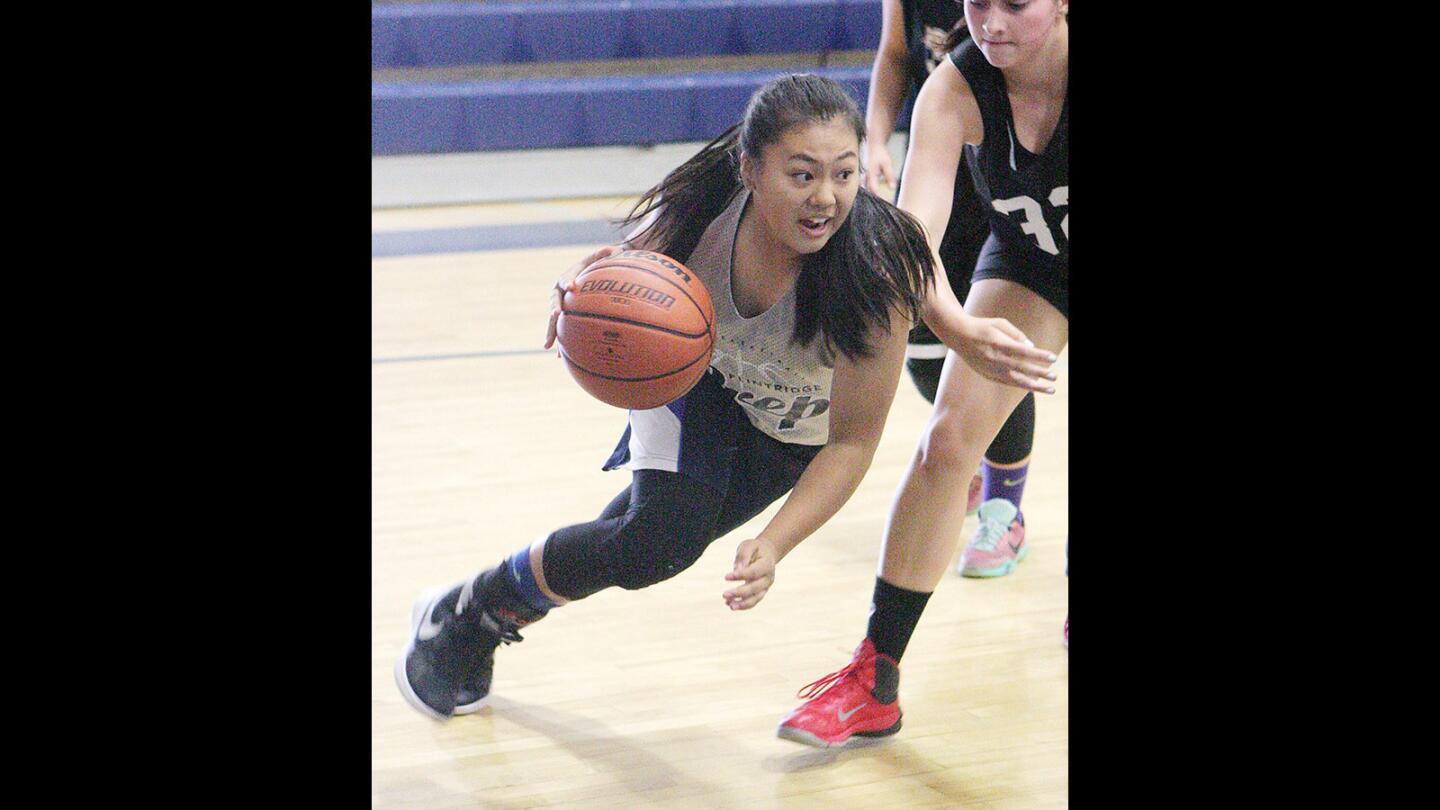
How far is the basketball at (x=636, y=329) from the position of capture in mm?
1650

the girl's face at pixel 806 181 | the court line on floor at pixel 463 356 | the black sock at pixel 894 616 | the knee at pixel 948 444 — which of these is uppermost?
the girl's face at pixel 806 181

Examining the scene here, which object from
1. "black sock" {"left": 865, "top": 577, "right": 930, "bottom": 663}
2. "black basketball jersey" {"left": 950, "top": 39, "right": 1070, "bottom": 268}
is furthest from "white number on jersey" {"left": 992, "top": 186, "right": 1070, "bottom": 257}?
"black sock" {"left": 865, "top": 577, "right": 930, "bottom": 663}

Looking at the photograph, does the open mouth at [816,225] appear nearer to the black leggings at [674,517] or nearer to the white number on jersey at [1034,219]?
the black leggings at [674,517]

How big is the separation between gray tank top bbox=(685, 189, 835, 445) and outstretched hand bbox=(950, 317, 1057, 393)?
0.17 m

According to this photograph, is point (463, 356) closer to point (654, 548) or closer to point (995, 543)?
point (995, 543)

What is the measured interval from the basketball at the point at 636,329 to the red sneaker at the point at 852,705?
1.81 ft

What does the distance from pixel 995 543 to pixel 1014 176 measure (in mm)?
895

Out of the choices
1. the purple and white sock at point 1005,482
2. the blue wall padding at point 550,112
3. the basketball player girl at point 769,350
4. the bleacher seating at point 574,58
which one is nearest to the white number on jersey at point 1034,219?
the basketball player girl at point 769,350

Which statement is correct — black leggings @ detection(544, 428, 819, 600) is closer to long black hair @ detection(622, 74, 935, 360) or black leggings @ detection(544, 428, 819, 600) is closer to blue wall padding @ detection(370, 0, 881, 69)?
long black hair @ detection(622, 74, 935, 360)

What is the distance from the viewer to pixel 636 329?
165cm

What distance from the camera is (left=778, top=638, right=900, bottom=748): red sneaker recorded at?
2.04 metres
